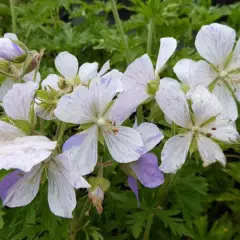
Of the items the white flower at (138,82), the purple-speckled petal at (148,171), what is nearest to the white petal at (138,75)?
the white flower at (138,82)

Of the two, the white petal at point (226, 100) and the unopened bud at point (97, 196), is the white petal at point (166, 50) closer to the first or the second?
the white petal at point (226, 100)

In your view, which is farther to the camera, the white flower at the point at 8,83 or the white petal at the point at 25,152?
the white flower at the point at 8,83

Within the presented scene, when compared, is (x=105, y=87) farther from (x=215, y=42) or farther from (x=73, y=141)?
(x=215, y=42)

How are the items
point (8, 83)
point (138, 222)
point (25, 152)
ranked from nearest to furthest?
point (25, 152)
point (8, 83)
point (138, 222)

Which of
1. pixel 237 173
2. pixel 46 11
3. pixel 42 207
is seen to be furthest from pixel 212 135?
pixel 46 11

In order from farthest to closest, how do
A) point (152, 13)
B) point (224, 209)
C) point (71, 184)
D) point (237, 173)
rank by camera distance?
point (224, 209) → point (152, 13) → point (237, 173) → point (71, 184)

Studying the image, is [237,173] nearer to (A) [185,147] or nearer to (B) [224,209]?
(B) [224,209]

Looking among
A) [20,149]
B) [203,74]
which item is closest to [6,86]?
[20,149]
